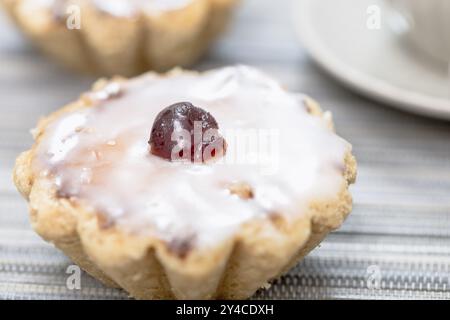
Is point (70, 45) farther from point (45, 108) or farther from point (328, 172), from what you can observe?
point (328, 172)

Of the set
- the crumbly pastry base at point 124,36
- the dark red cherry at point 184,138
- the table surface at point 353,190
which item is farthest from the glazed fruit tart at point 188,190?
the crumbly pastry base at point 124,36

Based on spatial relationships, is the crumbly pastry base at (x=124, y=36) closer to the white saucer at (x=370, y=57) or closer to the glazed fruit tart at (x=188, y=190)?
the white saucer at (x=370, y=57)

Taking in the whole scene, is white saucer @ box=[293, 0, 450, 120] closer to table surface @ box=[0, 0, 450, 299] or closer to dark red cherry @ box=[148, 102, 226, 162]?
table surface @ box=[0, 0, 450, 299]

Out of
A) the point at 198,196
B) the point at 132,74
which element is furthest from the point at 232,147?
the point at 132,74

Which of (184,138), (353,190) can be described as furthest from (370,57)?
(184,138)

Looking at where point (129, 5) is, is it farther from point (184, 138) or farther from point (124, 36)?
point (184, 138)

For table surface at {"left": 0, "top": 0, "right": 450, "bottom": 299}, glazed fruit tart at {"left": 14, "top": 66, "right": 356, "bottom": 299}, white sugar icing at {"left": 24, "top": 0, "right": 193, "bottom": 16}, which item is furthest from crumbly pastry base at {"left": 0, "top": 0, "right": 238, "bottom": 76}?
glazed fruit tart at {"left": 14, "top": 66, "right": 356, "bottom": 299}

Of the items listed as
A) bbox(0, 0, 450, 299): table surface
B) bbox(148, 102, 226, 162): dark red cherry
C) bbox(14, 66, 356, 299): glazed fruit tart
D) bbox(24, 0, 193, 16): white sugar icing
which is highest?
bbox(24, 0, 193, 16): white sugar icing
